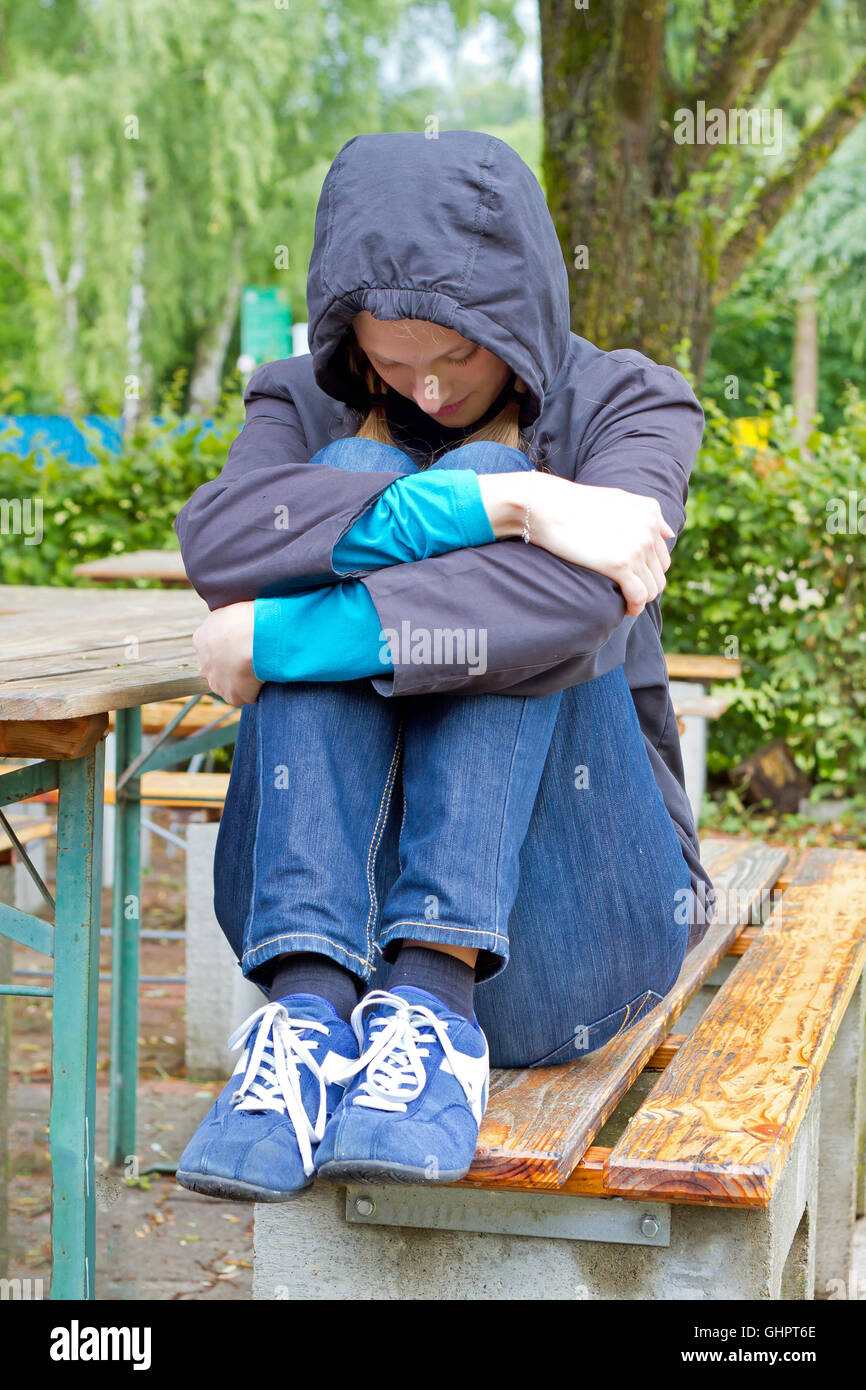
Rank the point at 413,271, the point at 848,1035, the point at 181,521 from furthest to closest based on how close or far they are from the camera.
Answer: the point at 848,1035 < the point at 181,521 < the point at 413,271

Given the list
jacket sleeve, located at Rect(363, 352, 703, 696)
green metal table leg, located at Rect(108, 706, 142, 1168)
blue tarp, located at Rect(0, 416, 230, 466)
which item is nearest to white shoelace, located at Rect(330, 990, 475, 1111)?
jacket sleeve, located at Rect(363, 352, 703, 696)

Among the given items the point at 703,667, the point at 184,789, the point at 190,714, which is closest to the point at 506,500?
the point at 184,789

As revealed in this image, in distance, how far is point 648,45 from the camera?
17.5ft

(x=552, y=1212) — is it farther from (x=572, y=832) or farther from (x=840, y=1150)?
(x=840, y=1150)

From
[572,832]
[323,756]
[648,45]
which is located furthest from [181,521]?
[648,45]

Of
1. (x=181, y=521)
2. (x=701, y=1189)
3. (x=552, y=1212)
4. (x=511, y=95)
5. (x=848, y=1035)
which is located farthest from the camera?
(x=511, y=95)

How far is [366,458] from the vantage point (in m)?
1.73

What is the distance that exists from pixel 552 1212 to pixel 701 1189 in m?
0.19

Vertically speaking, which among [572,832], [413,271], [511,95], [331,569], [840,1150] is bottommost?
[840,1150]

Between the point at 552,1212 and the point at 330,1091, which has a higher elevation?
→ the point at 330,1091

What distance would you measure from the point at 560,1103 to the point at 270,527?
730 mm

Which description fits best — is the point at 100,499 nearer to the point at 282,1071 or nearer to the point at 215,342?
the point at 282,1071

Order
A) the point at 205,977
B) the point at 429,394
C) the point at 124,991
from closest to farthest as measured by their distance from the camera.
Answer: the point at 429,394, the point at 124,991, the point at 205,977

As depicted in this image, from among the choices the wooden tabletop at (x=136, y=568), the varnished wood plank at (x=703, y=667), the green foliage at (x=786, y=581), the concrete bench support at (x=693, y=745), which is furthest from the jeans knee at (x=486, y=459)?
the green foliage at (x=786, y=581)
